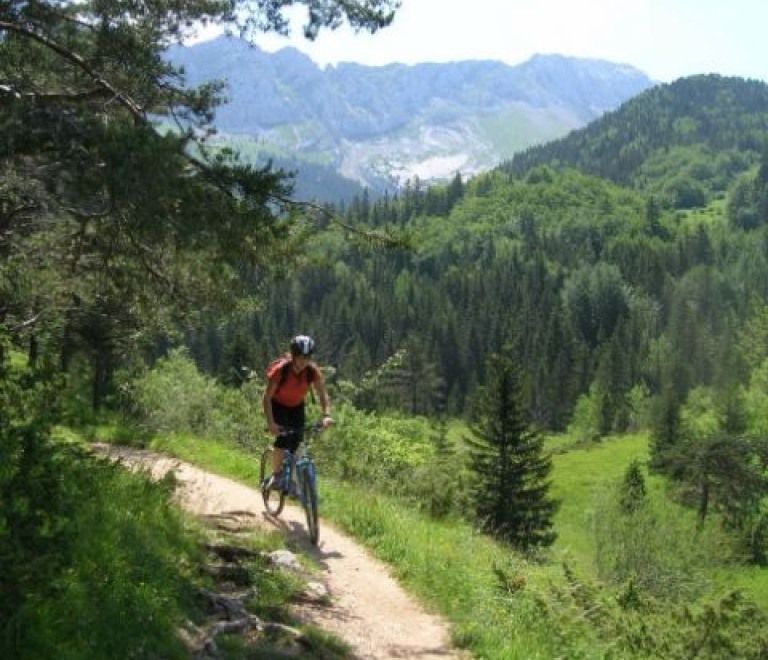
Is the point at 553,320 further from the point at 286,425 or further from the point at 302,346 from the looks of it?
the point at 302,346

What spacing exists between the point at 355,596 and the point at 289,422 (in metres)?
2.45

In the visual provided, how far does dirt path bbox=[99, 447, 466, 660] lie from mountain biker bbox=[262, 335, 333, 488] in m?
0.97

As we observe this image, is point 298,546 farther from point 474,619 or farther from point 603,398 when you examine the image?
point 603,398

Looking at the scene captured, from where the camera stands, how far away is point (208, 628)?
6664mm

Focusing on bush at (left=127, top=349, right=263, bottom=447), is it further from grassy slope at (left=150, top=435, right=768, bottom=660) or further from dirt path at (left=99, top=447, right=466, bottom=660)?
dirt path at (left=99, top=447, right=466, bottom=660)

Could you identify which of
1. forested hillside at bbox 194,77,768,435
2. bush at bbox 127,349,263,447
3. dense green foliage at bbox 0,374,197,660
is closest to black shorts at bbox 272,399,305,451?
dense green foliage at bbox 0,374,197,660

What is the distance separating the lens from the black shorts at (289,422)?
35.0 feet

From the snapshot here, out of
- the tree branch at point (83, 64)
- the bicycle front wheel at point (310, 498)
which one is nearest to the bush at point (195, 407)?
the bicycle front wheel at point (310, 498)

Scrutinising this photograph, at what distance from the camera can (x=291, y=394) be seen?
10.6 meters

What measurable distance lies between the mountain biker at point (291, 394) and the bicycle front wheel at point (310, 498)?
Answer: 1.40 ft

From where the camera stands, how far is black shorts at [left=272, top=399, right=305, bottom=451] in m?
10.7

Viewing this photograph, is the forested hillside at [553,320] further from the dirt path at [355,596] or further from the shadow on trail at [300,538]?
the shadow on trail at [300,538]

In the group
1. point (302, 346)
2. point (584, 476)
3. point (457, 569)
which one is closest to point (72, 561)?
point (302, 346)

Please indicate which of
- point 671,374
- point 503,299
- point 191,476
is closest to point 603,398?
point 671,374
